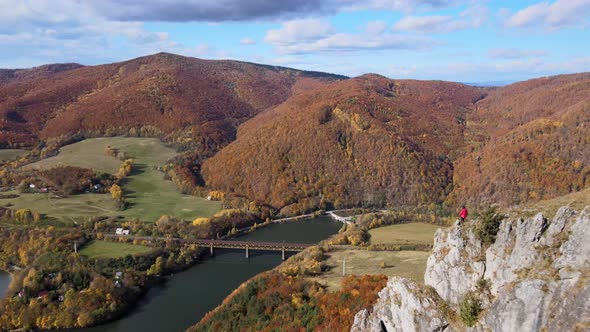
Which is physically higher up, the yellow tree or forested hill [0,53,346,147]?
forested hill [0,53,346,147]

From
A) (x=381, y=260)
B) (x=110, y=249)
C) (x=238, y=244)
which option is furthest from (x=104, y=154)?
(x=381, y=260)

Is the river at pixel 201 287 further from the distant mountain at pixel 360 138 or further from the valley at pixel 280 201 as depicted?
the distant mountain at pixel 360 138

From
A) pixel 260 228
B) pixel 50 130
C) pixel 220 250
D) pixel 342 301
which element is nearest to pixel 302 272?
pixel 342 301

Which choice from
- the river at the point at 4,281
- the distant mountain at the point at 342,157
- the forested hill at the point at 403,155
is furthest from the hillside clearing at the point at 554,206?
the distant mountain at the point at 342,157

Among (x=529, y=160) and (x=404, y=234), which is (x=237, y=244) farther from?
(x=529, y=160)

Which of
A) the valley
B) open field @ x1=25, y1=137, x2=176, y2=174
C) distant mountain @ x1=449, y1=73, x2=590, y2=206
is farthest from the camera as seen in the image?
open field @ x1=25, y1=137, x2=176, y2=174

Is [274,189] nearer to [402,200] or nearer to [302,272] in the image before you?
[402,200]

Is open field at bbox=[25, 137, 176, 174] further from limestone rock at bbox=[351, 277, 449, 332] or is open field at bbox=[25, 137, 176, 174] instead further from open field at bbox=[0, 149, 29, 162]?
limestone rock at bbox=[351, 277, 449, 332]

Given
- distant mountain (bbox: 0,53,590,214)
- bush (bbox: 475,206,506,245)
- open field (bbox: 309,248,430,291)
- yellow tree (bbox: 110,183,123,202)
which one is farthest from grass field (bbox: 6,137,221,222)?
bush (bbox: 475,206,506,245)
